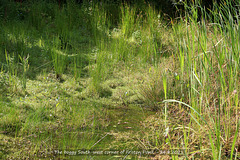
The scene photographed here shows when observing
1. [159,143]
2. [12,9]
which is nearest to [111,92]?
[159,143]

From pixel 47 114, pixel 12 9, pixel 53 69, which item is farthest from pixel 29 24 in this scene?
pixel 47 114

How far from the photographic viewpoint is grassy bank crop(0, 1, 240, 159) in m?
2.49

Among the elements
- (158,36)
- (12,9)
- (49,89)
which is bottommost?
(49,89)

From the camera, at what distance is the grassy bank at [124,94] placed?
2486mm

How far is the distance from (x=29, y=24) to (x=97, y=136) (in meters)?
4.89

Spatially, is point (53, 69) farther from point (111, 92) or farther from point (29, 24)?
point (29, 24)

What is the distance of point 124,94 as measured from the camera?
426cm

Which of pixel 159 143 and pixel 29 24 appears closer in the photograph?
pixel 159 143

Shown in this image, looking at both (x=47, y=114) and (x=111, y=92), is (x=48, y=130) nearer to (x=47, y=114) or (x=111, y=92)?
(x=47, y=114)

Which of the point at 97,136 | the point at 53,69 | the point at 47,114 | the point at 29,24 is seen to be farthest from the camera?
the point at 29,24

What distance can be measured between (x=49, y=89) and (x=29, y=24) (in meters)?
3.42

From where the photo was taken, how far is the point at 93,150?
271 centimetres

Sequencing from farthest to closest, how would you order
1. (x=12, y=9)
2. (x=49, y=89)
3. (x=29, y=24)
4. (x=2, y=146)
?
(x=12, y=9) < (x=29, y=24) < (x=49, y=89) < (x=2, y=146)

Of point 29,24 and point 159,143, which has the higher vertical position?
point 29,24
